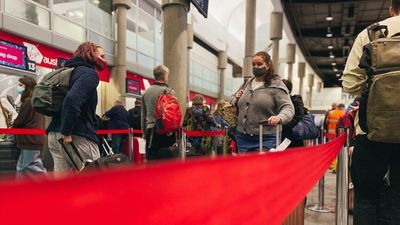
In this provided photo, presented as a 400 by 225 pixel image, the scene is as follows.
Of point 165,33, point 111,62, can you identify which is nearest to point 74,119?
point 165,33

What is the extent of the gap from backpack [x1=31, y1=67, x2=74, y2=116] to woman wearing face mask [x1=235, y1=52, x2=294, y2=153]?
1.51 meters

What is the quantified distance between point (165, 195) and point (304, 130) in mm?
3104

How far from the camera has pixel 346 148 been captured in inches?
111

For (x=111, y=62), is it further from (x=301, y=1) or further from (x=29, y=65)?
(x=301, y=1)

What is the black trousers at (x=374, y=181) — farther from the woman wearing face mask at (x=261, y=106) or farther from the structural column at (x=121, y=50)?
the structural column at (x=121, y=50)

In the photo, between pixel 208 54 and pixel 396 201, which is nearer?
pixel 396 201

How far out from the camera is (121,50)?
580 inches

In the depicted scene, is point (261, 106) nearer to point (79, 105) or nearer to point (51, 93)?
point (79, 105)

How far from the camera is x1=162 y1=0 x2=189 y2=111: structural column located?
7.26 metres

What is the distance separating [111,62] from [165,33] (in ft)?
25.4

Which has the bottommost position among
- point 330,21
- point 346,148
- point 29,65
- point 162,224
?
point 346,148

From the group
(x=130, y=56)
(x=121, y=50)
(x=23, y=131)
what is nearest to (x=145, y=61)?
(x=130, y=56)

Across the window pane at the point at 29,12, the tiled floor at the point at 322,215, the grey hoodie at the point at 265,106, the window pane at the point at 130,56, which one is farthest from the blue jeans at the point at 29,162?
the window pane at the point at 130,56

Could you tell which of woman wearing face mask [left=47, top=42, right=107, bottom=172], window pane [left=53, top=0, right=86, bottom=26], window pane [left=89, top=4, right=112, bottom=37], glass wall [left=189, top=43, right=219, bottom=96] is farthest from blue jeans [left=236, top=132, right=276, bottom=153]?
glass wall [left=189, top=43, right=219, bottom=96]
